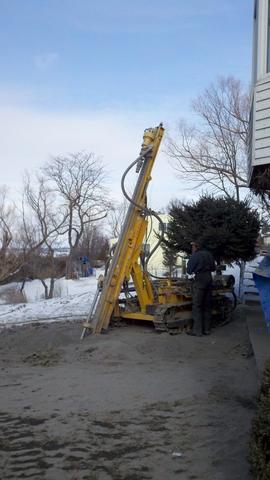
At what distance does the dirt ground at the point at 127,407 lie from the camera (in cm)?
400

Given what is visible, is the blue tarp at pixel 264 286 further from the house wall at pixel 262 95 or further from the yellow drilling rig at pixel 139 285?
the yellow drilling rig at pixel 139 285

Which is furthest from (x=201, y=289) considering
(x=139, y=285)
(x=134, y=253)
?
(x=134, y=253)

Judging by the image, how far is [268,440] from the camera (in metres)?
2.65

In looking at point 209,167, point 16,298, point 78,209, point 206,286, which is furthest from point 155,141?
point 78,209

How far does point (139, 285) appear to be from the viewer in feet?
33.2

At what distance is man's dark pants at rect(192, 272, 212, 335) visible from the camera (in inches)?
388

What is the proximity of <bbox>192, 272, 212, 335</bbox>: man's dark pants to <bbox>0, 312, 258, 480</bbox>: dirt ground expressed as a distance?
48cm

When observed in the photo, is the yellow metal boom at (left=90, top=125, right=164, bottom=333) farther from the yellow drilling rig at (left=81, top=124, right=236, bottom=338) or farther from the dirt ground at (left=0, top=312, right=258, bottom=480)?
the dirt ground at (left=0, top=312, right=258, bottom=480)

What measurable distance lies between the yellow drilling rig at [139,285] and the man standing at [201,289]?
0.34m

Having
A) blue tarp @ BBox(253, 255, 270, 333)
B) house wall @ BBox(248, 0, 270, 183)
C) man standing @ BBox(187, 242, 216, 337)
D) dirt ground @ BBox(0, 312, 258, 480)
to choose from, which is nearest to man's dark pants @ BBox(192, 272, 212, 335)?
man standing @ BBox(187, 242, 216, 337)

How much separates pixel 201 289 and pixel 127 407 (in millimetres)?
4682

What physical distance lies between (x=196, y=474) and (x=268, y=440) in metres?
1.35

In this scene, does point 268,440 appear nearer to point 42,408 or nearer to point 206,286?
point 42,408

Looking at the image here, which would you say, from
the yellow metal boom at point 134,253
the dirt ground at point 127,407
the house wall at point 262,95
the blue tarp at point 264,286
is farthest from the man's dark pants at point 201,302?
the house wall at point 262,95
